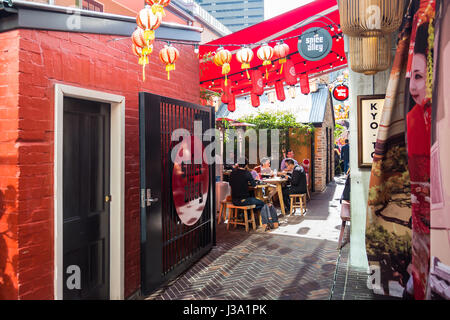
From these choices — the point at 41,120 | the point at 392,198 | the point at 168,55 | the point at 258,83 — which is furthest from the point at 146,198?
the point at 258,83

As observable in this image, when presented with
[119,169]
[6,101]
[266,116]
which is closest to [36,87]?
[6,101]

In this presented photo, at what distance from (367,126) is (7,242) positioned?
3.85 meters

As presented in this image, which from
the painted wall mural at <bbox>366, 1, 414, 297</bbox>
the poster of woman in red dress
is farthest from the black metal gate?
the poster of woman in red dress

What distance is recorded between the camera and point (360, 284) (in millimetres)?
3434

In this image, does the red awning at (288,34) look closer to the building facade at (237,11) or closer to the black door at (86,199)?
the black door at (86,199)

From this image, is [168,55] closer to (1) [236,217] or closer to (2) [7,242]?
(2) [7,242]

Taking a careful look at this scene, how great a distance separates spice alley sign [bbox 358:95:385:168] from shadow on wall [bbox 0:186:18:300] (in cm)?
363

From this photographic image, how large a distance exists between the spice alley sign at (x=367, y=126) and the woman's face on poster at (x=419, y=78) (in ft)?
8.72

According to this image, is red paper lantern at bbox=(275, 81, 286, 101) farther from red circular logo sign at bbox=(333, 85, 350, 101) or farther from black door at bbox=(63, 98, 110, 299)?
black door at bbox=(63, 98, 110, 299)

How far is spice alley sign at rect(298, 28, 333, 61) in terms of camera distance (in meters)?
4.54

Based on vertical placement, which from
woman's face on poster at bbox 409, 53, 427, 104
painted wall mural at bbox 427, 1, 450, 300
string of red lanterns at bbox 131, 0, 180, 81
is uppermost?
string of red lanterns at bbox 131, 0, 180, 81

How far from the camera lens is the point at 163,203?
13.0 ft
